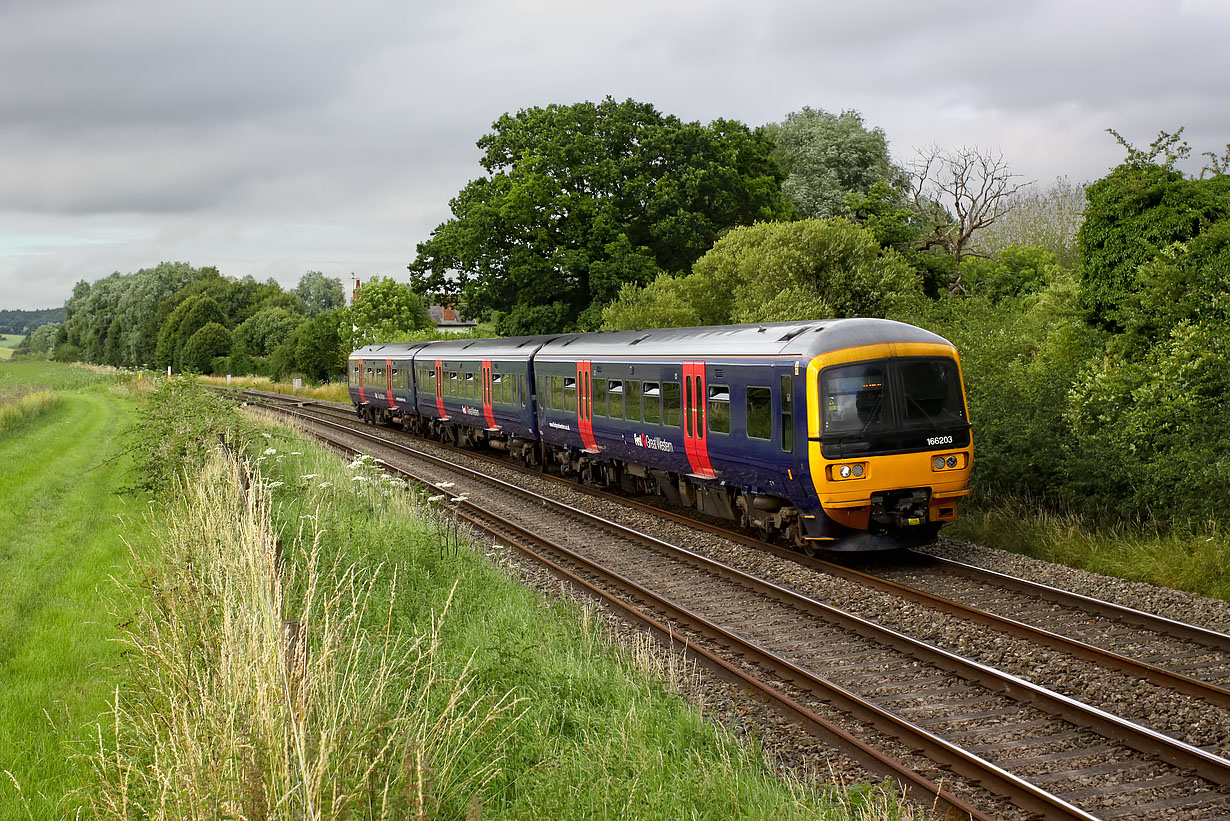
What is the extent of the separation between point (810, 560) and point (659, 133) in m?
31.9

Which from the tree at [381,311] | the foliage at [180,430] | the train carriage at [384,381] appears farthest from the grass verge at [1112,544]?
the tree at [381,311]

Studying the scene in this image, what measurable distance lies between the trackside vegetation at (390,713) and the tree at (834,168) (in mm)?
41799

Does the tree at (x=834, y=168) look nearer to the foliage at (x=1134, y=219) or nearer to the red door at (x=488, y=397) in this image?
the red door at (x=488, y=397)

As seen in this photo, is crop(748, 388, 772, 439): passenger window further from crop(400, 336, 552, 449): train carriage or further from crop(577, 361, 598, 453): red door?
crop(400, 336, 552, 449): train carriage

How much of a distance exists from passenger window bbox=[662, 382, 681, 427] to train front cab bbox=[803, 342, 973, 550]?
360 centimetres

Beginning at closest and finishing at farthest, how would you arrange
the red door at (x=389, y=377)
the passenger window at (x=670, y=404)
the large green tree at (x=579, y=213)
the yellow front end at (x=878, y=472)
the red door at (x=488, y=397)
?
the yellow front end at (x=878, y=472), the passenger window at (x=670, y=404), the red door at (x=488, y=397), the red door at (x=389, y=377), the large green tree at (x=579, y=213)

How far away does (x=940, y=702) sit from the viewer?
7809mm

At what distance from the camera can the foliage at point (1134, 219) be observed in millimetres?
15750

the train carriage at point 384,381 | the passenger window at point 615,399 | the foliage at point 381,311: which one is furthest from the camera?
the foliage at point 381,311

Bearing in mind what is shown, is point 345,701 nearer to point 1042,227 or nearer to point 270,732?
point 270,732

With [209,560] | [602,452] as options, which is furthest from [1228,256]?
[209,560]

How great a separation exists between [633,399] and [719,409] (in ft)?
10.4

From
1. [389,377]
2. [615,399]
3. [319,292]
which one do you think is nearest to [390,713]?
[615,399]

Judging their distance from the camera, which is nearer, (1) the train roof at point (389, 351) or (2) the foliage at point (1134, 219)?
(2) the foliage at point (1134, 219)
